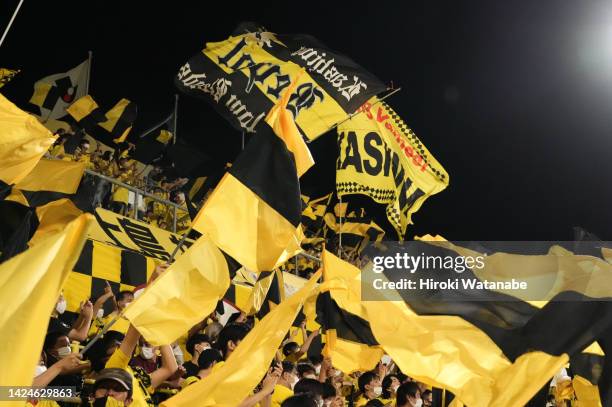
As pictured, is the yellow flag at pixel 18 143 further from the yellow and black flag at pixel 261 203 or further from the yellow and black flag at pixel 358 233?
the yellow and black flag at pixel 358 233

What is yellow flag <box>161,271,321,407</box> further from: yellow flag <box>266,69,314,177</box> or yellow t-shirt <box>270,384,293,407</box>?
yellow t-shirt <box>270,384,293,407</box>

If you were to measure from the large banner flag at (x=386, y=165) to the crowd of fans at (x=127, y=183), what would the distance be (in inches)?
99.5

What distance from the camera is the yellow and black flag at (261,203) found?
5363mm

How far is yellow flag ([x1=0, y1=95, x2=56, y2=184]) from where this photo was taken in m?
5.41

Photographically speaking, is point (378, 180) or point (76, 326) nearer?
point (76, 326)

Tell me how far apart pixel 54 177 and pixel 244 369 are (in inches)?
135

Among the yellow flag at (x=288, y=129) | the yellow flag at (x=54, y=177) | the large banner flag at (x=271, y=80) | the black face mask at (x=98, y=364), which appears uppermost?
the large banner flag at (x=271, y=80)

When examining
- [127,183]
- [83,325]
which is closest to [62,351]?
[83,325]

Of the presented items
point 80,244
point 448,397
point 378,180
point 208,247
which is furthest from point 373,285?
point 378,180

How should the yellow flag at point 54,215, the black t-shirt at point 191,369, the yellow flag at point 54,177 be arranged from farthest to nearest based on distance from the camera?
the yellow flag at point 54,177 → the yellow flag at point 54,215 → the black t-shirt at point 191,369

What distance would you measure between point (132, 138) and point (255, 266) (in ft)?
42.9

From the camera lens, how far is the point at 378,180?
450 inches

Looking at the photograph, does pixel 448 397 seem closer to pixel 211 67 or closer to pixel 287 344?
pixel 287 344

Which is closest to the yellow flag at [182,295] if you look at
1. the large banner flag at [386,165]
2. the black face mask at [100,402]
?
the black face mask at [100,402]
